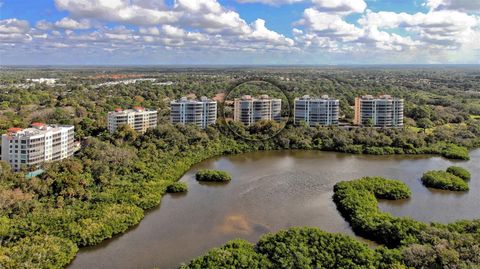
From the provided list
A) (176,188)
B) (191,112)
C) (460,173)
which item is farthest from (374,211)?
(191,112)

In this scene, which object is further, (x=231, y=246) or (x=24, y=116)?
(x=24, y=116)

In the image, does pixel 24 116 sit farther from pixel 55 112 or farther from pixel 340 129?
pixel 340 129

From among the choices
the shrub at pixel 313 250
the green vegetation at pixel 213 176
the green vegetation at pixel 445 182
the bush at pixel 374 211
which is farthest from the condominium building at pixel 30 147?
the green vegetation at pixel 445 182

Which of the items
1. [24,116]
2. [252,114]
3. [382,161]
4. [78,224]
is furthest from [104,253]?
[24,116]

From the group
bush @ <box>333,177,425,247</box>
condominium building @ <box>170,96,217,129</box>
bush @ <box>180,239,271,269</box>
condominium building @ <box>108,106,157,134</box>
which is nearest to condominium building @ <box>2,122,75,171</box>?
condominium building @ <box>108,106,157,134</box>

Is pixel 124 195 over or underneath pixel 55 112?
underneath

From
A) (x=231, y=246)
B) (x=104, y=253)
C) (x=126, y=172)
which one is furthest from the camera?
(x=126, y=172)

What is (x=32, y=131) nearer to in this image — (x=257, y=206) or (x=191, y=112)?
(x=257, y=206)
